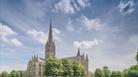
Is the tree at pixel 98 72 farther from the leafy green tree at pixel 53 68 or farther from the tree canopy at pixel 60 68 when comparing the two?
the leafy green tree at pixel 53 68

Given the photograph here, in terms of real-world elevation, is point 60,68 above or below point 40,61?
below

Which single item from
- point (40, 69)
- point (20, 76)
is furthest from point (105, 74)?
point (20, 76)

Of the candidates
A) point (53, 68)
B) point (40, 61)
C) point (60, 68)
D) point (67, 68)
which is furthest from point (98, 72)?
point (53, 68)

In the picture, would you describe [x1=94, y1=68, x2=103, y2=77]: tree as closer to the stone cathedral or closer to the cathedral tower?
the stone cathedral

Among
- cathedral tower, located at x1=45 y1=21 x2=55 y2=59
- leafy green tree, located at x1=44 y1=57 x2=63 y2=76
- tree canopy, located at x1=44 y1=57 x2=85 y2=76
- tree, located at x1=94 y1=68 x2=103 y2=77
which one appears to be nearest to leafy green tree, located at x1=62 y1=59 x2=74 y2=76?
tree canopy, located at x1=44 y1=57 x2=85 y2=76

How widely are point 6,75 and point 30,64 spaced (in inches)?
295

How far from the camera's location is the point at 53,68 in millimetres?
46031

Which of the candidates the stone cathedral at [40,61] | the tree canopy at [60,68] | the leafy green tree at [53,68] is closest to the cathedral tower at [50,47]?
the stone cathedral at [40,61]

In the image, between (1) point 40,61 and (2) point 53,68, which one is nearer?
(2) point 53,68

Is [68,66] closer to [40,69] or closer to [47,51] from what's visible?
[40,69]

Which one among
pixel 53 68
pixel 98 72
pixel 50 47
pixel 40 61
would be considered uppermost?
pixel 50 47

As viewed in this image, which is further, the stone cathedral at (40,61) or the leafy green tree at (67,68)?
the stone cathedral at (40,61)

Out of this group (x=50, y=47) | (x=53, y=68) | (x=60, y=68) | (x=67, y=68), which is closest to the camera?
(x=53, y=68)

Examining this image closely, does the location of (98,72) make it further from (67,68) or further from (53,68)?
(53,68)
